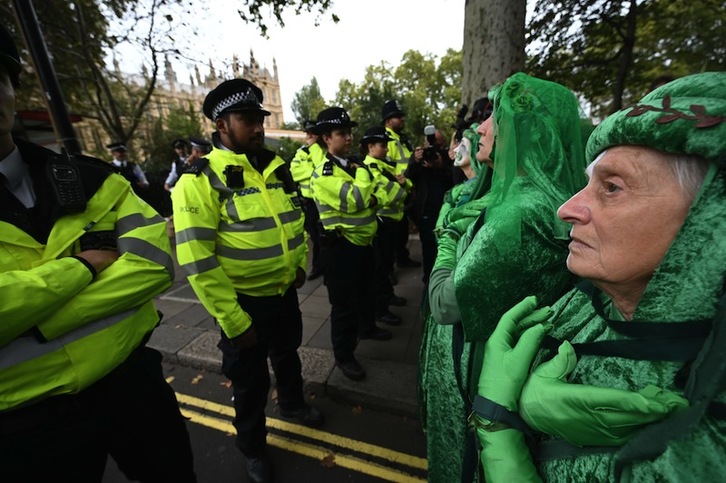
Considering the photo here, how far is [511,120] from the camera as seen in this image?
1307 mm

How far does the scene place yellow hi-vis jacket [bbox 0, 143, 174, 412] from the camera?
1137 millimetres

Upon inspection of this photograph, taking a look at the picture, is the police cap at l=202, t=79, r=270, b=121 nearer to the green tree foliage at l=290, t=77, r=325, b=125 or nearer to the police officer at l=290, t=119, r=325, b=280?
the police officer at l=290, t=119, r=325, b=280

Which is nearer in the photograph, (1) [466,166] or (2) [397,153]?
(1) [466,166]

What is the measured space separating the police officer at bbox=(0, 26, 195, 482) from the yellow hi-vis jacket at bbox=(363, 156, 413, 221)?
223cm

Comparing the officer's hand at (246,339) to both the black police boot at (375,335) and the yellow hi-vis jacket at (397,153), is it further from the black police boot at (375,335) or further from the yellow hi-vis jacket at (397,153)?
the yellow hi-vis jacket at (397,153)

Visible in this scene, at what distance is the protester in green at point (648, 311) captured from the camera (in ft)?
1.91

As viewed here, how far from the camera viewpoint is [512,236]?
117cm

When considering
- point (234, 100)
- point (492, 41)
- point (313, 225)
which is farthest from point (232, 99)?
point (313, 225)

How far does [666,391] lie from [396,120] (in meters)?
5.15

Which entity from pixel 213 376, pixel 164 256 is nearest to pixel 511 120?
pixel 164 256

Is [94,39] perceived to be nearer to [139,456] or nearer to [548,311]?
[139,456]

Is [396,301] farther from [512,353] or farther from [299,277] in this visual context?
[512,353]

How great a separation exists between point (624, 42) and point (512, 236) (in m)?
7.10

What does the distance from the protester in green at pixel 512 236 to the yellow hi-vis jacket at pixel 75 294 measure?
1.30m
